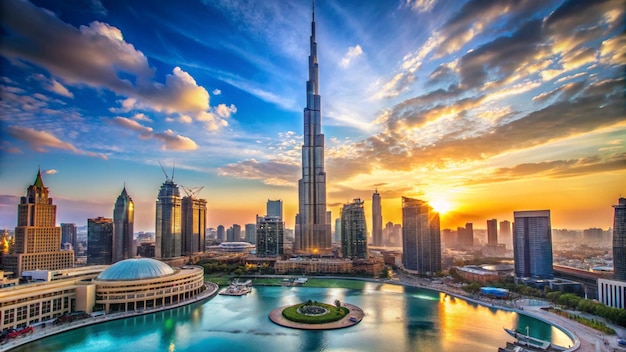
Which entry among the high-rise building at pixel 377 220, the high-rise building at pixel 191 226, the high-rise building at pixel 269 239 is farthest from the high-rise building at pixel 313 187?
the high-rise building at pixel 377 220

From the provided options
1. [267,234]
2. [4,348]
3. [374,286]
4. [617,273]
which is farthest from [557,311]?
[267,234]

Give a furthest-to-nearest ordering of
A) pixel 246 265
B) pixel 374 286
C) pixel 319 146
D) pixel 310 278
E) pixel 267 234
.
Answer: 1. pixel 319 146
2. pixel 267 234
3. pixel 246 265
4. pixel 310 278
5. pixel 374 286

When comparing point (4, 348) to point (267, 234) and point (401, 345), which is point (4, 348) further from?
point (267, 234)

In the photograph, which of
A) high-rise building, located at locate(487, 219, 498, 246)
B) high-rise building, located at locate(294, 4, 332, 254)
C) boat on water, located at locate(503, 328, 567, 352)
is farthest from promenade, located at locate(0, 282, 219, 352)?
high-rise building, located at locate(487, 219, 498, 246)

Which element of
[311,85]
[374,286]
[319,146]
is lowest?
[374,286]

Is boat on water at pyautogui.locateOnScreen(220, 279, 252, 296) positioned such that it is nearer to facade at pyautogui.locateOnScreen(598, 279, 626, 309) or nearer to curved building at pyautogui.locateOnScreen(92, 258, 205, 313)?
curved building at pyautogui.locateOnScreen(92, 258, 205, 313)

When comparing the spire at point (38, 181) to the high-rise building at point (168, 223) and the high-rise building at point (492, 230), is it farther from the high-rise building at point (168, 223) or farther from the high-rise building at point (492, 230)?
the high-rise building at point (492, 230)

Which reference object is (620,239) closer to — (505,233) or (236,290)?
(236,290)
